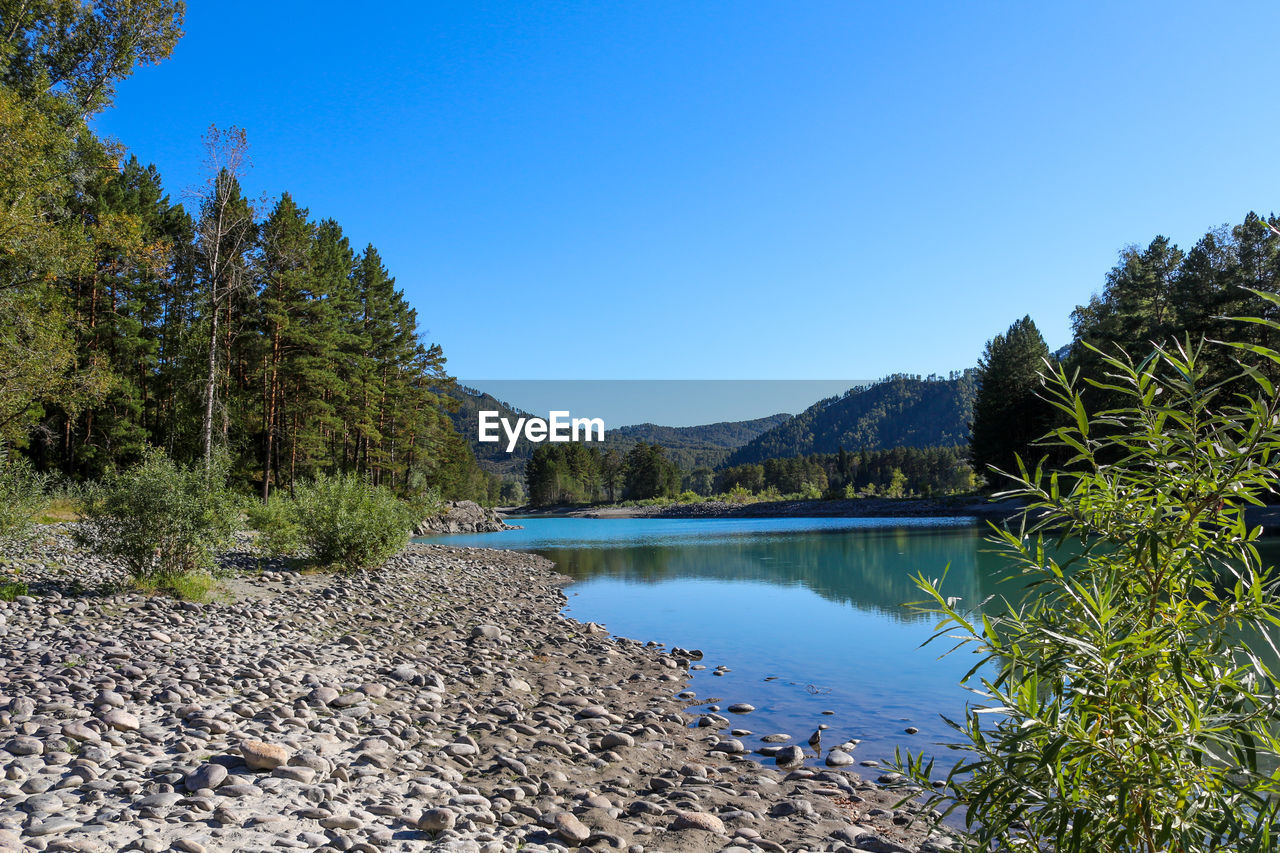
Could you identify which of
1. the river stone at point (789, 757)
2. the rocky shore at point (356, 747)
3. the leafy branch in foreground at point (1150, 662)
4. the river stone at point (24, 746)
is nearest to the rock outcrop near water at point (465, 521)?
the rocky shore at point (356, 747)

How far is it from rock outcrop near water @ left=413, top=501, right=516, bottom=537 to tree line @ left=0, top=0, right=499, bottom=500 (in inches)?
139

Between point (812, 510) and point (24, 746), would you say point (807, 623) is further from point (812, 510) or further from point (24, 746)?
point (812, 510)

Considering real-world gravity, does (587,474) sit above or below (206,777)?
above

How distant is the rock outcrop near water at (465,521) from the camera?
157 ft

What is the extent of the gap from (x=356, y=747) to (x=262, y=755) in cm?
106

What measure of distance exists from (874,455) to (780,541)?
259 ft

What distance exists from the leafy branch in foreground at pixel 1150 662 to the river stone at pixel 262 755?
14.3ft

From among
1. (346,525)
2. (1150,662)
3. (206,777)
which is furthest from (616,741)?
(346,525)

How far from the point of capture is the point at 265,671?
7352mm

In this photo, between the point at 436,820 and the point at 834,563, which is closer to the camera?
the point at 436,820

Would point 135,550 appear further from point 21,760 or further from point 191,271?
point 191,271

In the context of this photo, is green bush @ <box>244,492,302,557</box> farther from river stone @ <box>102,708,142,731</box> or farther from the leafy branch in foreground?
the leafy branch in foreground

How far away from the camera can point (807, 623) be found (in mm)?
14852

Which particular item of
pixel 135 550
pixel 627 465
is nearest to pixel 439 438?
pixel 135 550
